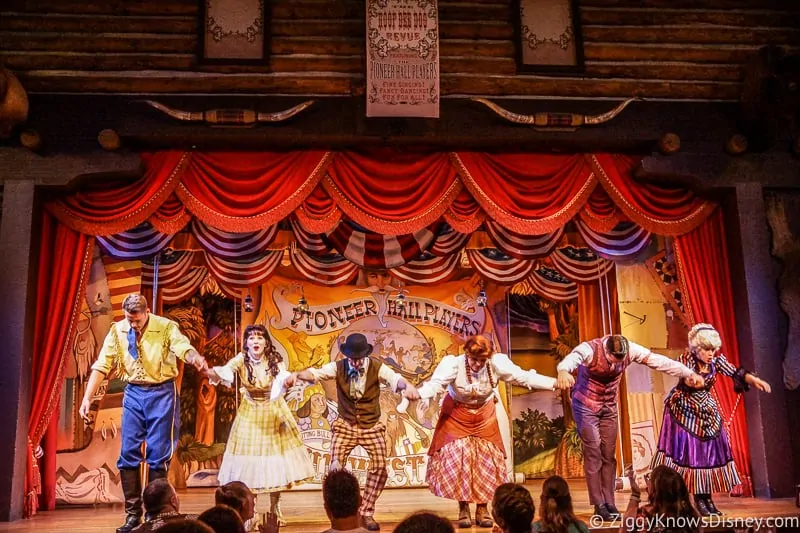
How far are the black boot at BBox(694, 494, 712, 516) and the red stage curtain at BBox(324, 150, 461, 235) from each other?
10.4 ft

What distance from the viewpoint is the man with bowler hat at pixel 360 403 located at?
6188 millimetres

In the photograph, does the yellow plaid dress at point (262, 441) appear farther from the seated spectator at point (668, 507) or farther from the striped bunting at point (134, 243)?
the seated spectator at point (668, 507)

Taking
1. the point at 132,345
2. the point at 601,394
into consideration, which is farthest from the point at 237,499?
the point at 601,394

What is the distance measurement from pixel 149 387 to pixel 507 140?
380 centimetres

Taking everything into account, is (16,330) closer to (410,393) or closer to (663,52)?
(410,393)

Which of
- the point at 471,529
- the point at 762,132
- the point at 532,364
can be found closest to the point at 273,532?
the point at 471,529

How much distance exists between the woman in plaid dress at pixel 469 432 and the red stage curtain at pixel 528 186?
59.5 inches

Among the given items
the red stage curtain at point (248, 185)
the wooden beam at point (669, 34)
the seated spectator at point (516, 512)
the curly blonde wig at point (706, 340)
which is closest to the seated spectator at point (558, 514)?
the seated spectator at point (516, 512)

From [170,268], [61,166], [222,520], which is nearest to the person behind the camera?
[222,520]

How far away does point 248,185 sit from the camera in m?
7.12

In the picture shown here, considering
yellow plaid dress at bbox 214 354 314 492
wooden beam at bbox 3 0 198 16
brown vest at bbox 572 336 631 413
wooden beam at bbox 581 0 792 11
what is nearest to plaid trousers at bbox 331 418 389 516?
yellow plaid dress at bbox 214 354 314 492

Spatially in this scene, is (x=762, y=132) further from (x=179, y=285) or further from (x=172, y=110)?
(x=179, y=285)

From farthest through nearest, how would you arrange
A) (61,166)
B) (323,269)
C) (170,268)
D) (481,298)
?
(481,298) → (170,268) → (323,269) → (61,166)

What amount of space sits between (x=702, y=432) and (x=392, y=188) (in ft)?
10.9
